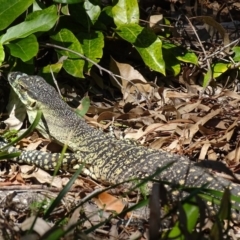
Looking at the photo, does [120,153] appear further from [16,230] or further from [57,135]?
[16,230]

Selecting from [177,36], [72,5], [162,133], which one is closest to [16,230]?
[162,133]

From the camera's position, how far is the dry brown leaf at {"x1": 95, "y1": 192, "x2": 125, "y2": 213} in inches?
216

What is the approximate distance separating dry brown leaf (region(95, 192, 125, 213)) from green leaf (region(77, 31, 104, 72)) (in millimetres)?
2058

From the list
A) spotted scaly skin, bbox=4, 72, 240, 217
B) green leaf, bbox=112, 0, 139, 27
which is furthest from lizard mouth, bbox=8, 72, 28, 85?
green leaf, bbox=112, 0, 139, 27

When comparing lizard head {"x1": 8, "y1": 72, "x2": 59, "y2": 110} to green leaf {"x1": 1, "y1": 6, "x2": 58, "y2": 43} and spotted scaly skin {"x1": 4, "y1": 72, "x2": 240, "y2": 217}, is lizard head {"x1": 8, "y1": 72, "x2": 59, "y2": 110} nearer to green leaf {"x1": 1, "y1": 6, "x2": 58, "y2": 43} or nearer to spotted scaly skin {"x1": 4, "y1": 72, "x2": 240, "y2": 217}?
spotted scaly skin {"x1": 4, "y1": 72, "x2": 240, "y2": 217}

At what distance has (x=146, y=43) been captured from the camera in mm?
7598

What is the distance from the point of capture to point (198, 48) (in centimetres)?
825

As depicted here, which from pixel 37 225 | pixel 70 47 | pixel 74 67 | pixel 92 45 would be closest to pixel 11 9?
pixel 70 47

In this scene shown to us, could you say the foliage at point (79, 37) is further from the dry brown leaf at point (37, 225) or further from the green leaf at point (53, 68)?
the dry brown leaf at point (37, 225)

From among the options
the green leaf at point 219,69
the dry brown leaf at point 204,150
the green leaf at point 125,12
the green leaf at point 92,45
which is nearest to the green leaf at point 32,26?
the green leaf at point 92,45

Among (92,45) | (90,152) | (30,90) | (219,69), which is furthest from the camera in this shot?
(219,69)

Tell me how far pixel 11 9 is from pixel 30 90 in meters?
0.87

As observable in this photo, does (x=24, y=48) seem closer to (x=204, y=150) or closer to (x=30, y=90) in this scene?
(x=30, y=90)

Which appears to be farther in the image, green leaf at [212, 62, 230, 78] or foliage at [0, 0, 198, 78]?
green leaf at [212, 62, 230, 78]
